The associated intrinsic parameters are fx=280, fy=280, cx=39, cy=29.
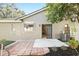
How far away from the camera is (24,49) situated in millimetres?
3010

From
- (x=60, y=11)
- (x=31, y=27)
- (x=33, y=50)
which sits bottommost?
(x=33, y=50)

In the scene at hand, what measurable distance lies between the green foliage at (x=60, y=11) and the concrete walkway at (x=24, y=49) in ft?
1.12

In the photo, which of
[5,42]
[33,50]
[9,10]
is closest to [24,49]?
[33,50]

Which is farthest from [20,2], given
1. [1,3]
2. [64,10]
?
[64,10]

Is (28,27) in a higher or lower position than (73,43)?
higher

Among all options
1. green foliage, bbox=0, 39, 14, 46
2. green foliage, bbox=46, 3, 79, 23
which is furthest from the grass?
green foliage, bbox=46, 3, 79, 23

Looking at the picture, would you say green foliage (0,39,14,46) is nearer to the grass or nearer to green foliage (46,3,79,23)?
the grass

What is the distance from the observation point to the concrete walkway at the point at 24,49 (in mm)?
3002

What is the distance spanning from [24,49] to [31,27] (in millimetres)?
251

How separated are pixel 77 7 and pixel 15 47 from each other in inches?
31.4

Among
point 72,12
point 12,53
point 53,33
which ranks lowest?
point 12,53

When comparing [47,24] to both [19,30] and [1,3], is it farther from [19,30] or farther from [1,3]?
[1,3]

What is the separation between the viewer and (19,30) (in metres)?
3.04

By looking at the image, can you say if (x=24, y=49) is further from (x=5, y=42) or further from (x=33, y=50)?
(x=5, y=42)
